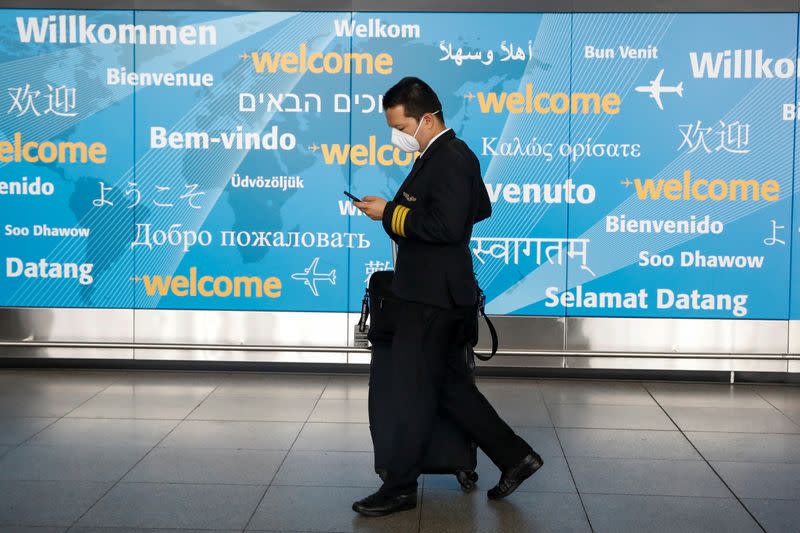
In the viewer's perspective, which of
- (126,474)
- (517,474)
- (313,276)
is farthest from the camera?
(313,276)

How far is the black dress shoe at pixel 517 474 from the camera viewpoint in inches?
167

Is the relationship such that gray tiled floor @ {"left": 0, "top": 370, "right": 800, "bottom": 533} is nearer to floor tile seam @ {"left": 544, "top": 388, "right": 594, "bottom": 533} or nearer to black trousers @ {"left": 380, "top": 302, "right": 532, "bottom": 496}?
floor tile seam @ {"left": 544, "top": 388, "right": 594, "bottom": 533}

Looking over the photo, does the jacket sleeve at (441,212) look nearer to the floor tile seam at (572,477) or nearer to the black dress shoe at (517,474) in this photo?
the black dress shoe at (517,474)

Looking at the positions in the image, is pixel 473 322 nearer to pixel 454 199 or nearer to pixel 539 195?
pixel 454 199

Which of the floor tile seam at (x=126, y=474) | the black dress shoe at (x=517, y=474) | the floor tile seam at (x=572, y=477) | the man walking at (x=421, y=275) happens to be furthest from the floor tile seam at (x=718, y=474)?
the floor tile seam at (x=126, y=474)

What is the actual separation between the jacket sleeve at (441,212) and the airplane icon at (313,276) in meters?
3.02

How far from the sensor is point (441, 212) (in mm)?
3988

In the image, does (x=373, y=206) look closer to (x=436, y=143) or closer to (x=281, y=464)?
(x=436, y=143)

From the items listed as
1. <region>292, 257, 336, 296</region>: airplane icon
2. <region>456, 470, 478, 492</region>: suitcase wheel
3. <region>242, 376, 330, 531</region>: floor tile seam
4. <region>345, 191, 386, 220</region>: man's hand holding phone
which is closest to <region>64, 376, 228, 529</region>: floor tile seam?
<region>242, 376, 330, 531</region>: floor tile seam

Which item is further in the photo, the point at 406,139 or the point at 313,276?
the point at 313,276

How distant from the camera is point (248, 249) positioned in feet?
23.1

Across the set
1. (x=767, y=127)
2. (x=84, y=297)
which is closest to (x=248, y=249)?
(x=84, y=297)

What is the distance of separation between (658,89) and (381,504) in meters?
3.92

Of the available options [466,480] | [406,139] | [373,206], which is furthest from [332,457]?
[406,139]
